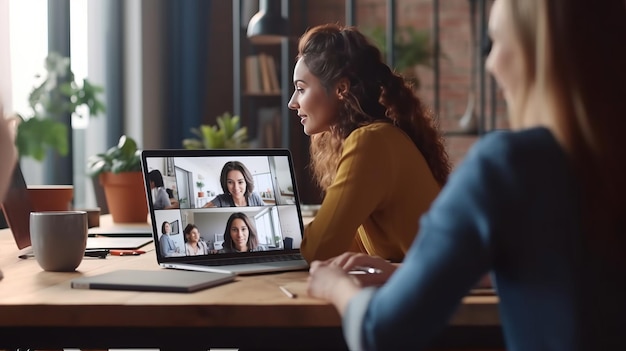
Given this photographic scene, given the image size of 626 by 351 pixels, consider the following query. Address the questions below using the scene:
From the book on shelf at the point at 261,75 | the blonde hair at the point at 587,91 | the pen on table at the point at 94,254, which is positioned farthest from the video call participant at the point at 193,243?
the book on shelf at the point at 261,75

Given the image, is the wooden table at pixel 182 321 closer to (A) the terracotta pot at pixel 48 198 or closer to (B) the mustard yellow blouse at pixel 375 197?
(B) the mustard yellow blouse at pixel 375 197

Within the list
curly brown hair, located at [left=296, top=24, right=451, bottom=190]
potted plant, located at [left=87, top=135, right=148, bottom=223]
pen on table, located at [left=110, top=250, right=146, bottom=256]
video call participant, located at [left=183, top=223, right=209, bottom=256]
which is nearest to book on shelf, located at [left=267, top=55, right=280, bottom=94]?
A: potted plant, located at [left=87, top=135, right=148, bottom=223]

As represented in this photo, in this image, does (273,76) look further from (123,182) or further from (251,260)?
(251,260)

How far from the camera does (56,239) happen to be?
1.46 m

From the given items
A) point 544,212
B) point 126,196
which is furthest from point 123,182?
point 544,212

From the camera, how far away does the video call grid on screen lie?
151cm

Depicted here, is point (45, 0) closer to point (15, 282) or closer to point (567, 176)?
point (15, 282)

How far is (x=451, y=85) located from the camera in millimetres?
5832

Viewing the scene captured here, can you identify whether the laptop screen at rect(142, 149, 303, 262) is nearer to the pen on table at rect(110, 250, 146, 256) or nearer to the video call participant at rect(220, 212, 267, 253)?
the video call participant at rect(220, 212, 267, 253)

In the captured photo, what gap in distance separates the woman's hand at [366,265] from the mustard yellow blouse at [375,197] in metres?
0.20

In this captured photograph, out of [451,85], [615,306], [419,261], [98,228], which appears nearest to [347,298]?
[419,261]

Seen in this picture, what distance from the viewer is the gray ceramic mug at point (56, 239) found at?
4.79 feet

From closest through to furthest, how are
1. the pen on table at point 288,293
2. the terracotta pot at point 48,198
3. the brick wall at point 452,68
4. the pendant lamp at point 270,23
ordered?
the pen on table at point 288,293 → the terracotta pot at point 48,198 → the pendant lamp at point 270,23 → the brick wall at point 452,68

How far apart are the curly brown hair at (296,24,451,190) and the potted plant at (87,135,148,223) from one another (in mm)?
884
